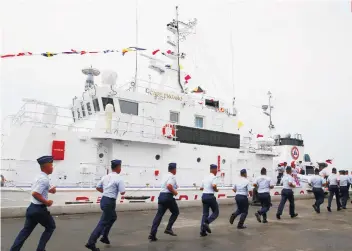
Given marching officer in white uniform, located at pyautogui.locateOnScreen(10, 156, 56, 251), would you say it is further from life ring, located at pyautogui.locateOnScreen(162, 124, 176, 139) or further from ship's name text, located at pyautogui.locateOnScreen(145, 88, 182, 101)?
ship's name text, located at pyautogui.locateOnScreen(145, 88, 182, 101)

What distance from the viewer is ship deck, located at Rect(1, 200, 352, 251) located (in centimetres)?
636

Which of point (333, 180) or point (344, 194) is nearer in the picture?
point (333, 180)

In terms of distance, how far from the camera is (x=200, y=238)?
285 inches

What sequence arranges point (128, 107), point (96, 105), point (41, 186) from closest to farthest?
point (41, 186) < point (96, 105) < point (128, 107)

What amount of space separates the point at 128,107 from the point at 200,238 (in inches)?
309

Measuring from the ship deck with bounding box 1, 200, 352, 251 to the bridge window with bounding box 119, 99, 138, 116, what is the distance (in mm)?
4869

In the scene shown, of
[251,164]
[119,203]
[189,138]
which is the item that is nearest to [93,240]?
[119,203]

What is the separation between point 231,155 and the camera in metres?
16.4

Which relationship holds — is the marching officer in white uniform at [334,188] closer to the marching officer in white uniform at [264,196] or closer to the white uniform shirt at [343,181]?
the white uniform shirt at [343,181]

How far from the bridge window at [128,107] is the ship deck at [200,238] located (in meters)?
4.87

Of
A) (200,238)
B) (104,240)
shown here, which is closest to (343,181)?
(200,238)

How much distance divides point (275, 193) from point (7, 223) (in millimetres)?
13236

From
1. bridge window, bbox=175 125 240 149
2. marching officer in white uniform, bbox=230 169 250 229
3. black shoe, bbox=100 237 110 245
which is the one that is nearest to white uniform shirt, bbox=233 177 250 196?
marching officer in white uniform, bbox=230 169 250 229

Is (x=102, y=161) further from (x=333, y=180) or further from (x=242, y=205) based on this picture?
(x=333, y=180)
